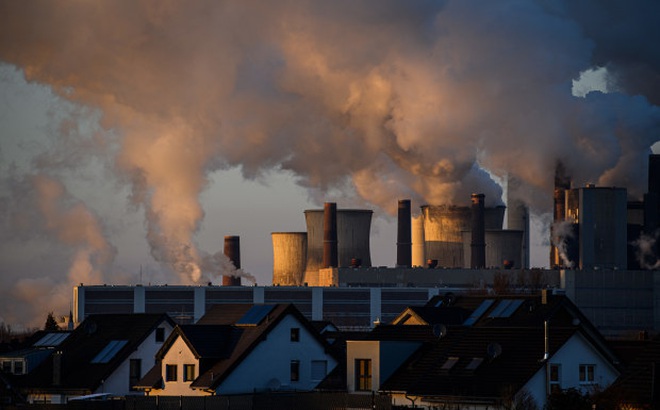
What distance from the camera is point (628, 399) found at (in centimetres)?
3203

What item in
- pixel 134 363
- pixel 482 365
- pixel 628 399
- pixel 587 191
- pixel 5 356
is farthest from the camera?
pixel 587 191

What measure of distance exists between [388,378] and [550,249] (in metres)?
105

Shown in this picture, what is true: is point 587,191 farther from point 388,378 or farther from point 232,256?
point 388,378

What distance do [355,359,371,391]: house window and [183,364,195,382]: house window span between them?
5.36 meters

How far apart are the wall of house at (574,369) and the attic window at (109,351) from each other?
16.5 m

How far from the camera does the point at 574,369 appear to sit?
37250 millimetres

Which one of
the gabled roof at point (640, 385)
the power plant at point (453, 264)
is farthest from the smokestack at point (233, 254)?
the gabled roof at point (640, 385)

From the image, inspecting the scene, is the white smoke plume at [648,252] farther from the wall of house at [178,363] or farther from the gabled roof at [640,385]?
the gabled roof at [640,385]

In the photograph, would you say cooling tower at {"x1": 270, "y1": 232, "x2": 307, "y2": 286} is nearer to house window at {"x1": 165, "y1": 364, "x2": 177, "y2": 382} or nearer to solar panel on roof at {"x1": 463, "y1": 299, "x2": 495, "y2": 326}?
solar panel on roof at {"x1": 463, "y1": 299, "x2": 495, "y2": 326}

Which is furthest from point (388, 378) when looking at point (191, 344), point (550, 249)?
point (550, 249)

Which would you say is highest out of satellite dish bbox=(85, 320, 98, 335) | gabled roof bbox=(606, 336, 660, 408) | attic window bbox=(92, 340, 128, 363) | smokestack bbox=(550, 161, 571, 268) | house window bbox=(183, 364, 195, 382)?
smokestack bbox=(550, 161, 571, 268)

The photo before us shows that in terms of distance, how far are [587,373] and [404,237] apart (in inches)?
4497

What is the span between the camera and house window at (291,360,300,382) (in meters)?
44.7

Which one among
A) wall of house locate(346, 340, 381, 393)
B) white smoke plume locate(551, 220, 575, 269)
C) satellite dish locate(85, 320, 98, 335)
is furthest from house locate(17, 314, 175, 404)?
white smoke plume locate(551, 220, 575, 269)
